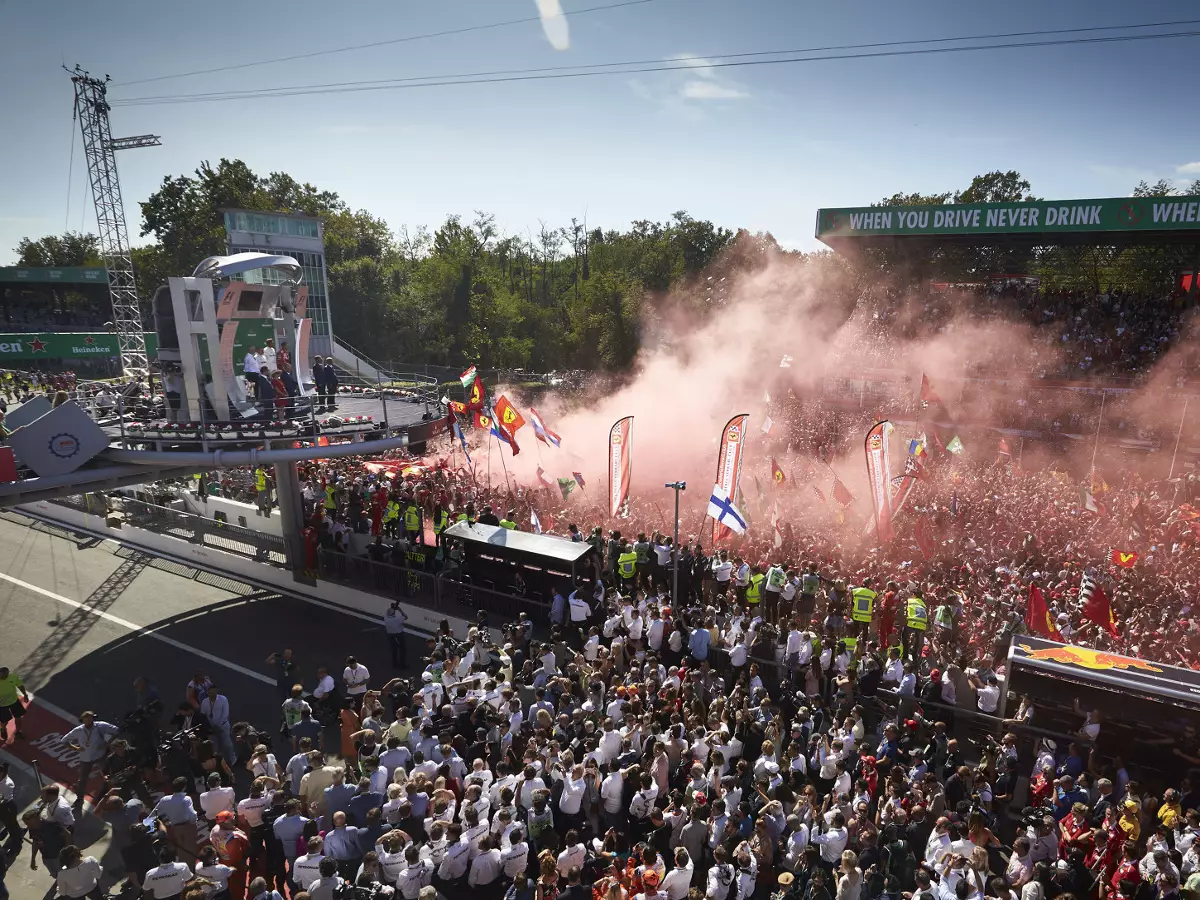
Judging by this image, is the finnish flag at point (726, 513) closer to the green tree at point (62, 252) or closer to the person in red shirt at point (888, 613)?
the person in red shirt at point (888, 613)

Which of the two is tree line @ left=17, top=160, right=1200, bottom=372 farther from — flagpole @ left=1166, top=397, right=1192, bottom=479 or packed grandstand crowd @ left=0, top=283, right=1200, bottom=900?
packed grandstand crowd @ left=0, top=283, right=1200, bottom=900

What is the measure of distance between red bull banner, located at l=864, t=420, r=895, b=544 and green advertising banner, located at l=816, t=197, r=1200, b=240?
1761 cm

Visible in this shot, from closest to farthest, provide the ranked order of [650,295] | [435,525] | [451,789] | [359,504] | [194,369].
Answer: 1. [451,789]
2. [194,369]
3. [435,525]
4. [359,504]
5. [650,295]

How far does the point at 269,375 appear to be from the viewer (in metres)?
16.6

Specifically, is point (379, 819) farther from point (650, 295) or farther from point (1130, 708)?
point (650, 295)

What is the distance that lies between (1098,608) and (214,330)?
17585mm

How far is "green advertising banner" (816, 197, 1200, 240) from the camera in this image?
25031 mm

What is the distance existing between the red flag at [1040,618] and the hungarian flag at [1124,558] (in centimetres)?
322

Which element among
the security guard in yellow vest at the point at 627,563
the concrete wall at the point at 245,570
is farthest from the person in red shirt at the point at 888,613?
the concrete wall at the point at 245,570

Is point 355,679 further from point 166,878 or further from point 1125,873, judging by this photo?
point 1125,873

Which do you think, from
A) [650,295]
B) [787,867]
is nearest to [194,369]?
[787,867]

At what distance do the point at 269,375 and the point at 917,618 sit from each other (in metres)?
14.7

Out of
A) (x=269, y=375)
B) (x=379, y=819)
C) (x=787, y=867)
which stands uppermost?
(x=269, y=375)

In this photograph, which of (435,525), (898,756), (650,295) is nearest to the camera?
(898,756)
